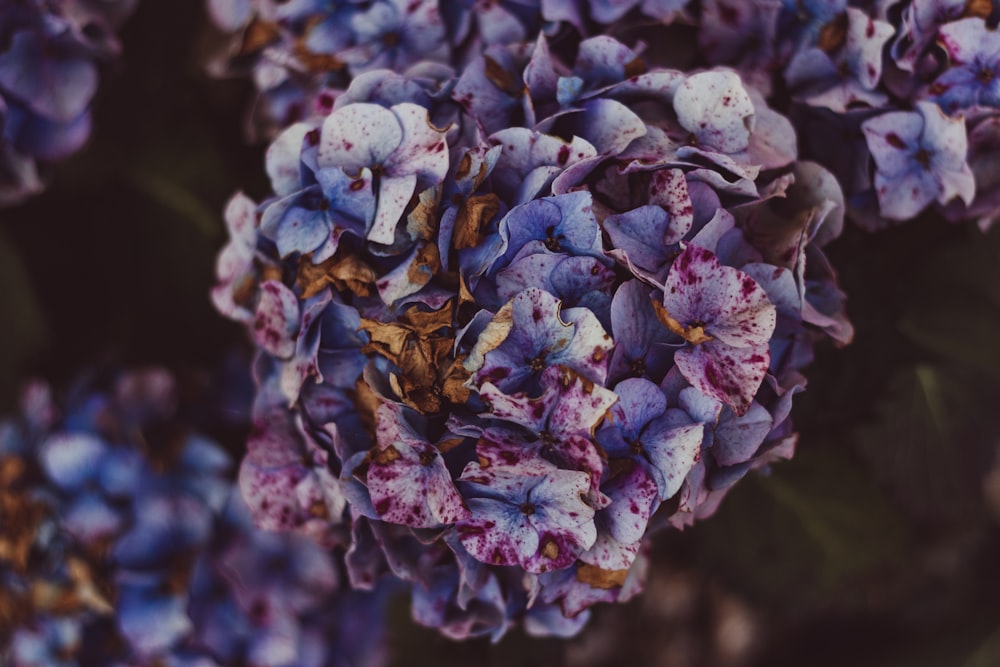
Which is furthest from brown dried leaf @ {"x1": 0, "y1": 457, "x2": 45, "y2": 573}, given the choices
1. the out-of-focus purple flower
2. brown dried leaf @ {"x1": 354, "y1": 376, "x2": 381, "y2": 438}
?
the out-of-focus purple flower

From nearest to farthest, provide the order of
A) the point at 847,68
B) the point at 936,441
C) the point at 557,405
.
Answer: the point at 557,405 → the point at 847,68 → the point at 936,441

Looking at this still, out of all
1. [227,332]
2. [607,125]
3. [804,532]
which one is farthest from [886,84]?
[227,332]

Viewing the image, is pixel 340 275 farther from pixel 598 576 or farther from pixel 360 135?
pixel 598 576

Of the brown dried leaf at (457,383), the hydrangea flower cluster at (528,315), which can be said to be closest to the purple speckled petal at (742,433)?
the hydrangea flower cluster at (528,315)

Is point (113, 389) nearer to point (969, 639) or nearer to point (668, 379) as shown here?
point (668, 379)

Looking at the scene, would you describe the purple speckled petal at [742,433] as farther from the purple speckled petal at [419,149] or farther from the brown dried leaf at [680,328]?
the purple speckled petal at [419,149]

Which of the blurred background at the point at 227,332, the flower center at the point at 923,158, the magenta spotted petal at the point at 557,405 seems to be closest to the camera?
the magenta spotted petal at the point at 557,405
